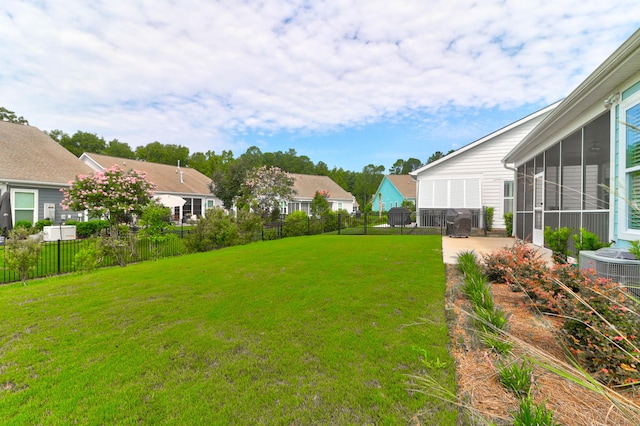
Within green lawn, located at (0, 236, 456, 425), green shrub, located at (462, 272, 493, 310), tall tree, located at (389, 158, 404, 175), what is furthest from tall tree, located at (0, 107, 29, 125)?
tall tree, located at (389, 158, 404, 175)

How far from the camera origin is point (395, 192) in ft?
122

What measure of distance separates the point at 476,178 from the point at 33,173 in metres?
21.3

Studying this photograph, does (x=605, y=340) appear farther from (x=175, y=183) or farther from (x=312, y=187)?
(x=312, y=187)

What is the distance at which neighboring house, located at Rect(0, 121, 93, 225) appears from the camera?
13336 millimetres

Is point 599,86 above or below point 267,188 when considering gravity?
above

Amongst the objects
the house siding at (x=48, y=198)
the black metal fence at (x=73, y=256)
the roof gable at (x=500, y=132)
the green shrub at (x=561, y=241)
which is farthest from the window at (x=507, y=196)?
the house siding at (x=48, y=198)

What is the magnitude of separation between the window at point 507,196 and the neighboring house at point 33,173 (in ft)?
69.4

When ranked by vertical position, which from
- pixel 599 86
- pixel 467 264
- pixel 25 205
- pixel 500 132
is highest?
pixel 500 132

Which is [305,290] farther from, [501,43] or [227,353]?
[501,43]

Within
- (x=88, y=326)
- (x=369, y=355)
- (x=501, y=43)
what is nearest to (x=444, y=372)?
(x=369, y=355)

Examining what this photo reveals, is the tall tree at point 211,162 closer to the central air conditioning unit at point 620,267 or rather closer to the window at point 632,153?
the window at point 632,153

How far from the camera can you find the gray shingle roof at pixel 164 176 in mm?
23678

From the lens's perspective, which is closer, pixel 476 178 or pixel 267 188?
pixel 476 178

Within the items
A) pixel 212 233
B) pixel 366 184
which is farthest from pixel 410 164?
pixel 212 233
